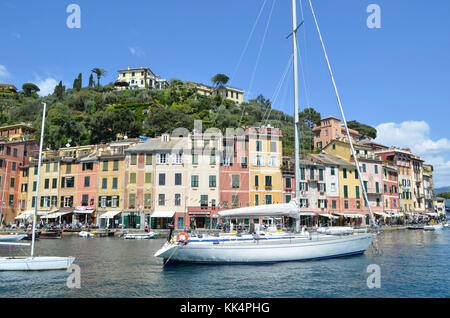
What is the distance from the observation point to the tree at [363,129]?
103 meters

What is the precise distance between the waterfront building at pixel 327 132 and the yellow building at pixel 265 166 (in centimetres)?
3054

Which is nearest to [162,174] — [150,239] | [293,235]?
[150,239]

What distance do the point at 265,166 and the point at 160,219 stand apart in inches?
678

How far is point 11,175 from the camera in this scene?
5822cm

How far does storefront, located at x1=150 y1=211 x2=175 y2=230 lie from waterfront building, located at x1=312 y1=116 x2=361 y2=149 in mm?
44720

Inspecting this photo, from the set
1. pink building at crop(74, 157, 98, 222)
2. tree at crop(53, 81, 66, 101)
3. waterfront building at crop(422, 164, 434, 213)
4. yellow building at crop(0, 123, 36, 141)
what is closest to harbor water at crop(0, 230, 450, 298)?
pink building at crop(74, 157, 98, 222)

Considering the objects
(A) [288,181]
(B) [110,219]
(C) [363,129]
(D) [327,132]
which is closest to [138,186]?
(B) [110,219]

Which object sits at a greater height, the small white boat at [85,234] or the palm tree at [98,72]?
the palm tree at [98,72]

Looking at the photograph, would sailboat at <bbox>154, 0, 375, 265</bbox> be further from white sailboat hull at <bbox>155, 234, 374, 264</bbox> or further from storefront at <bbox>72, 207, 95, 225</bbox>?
storefront at <bbox>72, 207, 95, 225</bbox>

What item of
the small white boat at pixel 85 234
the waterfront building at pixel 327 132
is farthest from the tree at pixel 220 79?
the small white boat at pixel 85 234

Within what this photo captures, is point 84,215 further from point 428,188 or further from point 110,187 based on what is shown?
point 428,188

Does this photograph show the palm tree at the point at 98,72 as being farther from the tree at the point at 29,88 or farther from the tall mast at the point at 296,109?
the tall mast at the point at 296,109
